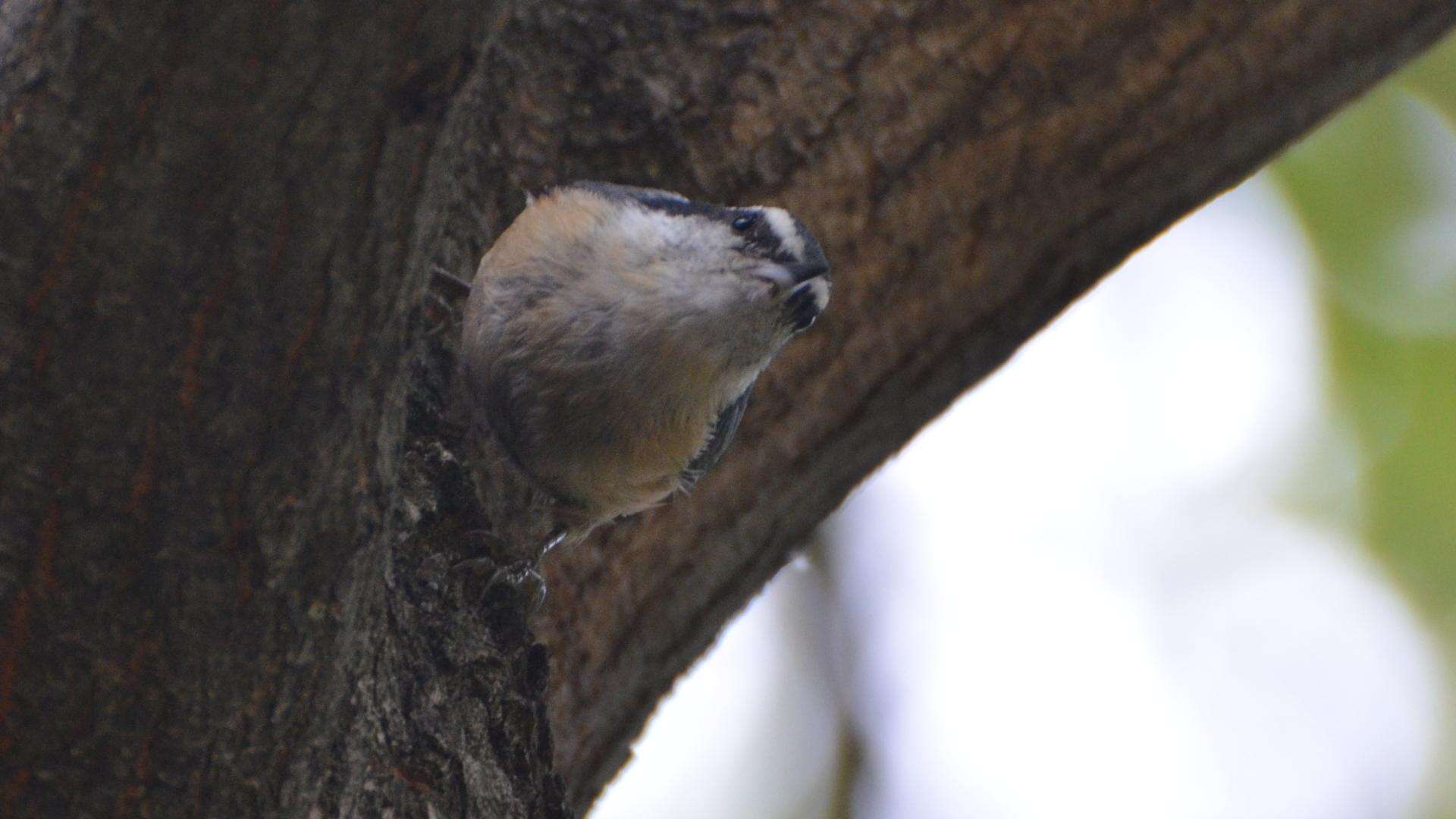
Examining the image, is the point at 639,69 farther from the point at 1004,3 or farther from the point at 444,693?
the point at 444,693

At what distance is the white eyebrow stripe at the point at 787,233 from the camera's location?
8.73ft

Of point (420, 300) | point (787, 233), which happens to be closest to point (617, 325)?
point (787, 233)

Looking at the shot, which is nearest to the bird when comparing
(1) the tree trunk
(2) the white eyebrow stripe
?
(2) the white eyebrow stripe

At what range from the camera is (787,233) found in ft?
8.79

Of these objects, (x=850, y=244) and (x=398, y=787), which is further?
(x=850, y=244)

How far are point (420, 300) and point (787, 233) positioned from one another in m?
1.37

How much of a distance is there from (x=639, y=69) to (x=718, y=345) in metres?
0.63

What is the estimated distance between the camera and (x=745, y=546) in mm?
3242

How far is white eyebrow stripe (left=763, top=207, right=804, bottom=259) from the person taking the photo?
2.66 meters

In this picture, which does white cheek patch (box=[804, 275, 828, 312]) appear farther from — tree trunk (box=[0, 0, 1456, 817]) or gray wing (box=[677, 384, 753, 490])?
tree trunk (box=[0, 0, 1456, 817])

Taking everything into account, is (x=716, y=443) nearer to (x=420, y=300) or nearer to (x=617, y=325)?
(x=617, y=325)

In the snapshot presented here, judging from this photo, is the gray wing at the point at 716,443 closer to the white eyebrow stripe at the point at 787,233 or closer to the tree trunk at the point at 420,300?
the tree trunk at the point at 420,300

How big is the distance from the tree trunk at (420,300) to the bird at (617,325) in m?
0.12

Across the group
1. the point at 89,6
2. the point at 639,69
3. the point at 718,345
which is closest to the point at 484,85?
the point at 639,69
